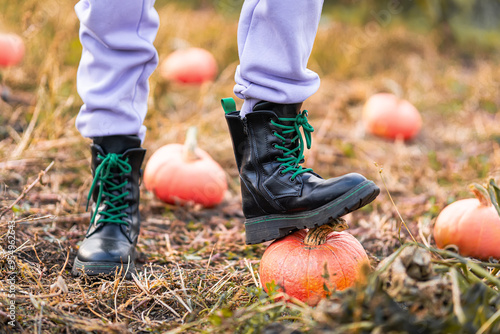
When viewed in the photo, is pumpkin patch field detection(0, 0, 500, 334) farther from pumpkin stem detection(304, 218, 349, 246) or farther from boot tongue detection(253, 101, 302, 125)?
boot tongue detection(253, 101, 302, 125)

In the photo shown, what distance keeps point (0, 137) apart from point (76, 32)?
1744mm

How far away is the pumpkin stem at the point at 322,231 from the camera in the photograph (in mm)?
1608

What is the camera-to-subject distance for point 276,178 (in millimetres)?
1684

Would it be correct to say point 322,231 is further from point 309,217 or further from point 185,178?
point 185,178

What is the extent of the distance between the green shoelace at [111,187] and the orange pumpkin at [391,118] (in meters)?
2.81

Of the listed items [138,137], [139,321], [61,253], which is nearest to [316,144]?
[138,137]

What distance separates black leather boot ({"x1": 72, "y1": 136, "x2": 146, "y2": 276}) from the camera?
1796 millimetres

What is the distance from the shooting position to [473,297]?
43.3 inches

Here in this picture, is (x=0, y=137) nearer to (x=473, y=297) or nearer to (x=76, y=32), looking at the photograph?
(x=76, y=32)

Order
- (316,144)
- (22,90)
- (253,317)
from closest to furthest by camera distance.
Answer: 1. (253,317)
2. (316,144)
3. (22,90)

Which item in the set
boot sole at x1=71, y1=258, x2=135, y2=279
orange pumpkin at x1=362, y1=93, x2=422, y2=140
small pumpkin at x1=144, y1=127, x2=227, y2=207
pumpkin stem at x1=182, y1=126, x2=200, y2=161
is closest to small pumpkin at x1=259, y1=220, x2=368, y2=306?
boot sole at x1=71, y1=258, x2=135, y2=279

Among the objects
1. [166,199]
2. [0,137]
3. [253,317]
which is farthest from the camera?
[0,137]

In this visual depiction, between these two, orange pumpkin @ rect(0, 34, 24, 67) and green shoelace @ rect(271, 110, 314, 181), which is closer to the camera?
green shoelace @ rect(271, 110, 314, 181)

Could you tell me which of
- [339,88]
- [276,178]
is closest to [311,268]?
[276,178]
